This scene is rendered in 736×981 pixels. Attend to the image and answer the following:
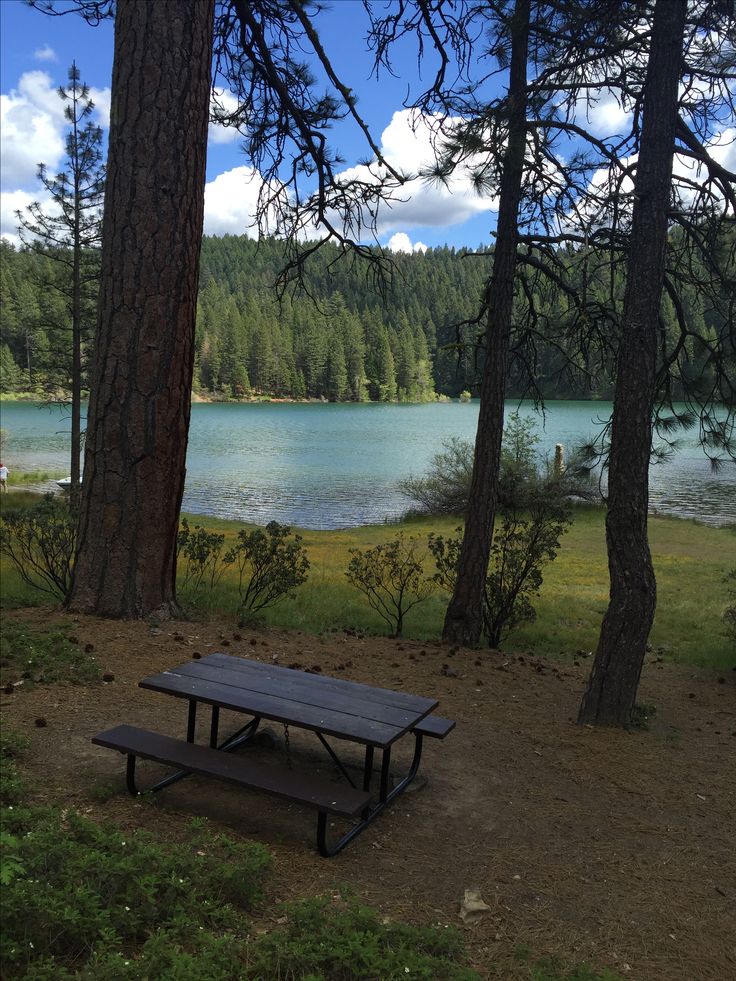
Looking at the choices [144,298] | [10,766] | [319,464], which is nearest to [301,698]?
[10,766]

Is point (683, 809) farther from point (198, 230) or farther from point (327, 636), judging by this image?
point (198, 230)

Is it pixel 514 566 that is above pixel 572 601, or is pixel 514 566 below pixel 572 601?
above

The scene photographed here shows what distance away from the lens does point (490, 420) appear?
7.04 meters

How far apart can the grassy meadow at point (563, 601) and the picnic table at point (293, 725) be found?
2665mm

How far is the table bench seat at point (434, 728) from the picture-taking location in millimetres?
3414

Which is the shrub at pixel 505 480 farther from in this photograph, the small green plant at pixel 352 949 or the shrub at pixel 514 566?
the small green plant at pixel 352 949

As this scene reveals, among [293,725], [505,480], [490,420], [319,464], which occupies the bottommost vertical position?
[319,464]

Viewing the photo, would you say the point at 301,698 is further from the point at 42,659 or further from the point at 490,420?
the point at 490,420

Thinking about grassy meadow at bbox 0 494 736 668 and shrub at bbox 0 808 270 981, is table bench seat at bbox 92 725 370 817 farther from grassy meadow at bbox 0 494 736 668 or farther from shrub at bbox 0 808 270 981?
grassy meadow at bbox 0 494 736 668

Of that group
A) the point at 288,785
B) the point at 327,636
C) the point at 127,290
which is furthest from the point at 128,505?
the point at 288,785

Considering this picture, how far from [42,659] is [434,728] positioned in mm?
2535

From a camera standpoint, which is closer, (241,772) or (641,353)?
(241,772)

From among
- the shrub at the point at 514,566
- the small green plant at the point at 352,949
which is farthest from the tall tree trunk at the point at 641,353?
the small green plant at the point at 352,949

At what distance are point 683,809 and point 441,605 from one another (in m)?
6.27
